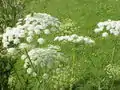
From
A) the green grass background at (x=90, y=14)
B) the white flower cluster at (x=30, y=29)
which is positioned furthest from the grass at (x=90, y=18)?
the white flower cluster at (x=30, y=29)

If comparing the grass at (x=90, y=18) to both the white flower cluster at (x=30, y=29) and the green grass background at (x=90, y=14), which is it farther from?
the white flower cluster at (x=30, y=29)

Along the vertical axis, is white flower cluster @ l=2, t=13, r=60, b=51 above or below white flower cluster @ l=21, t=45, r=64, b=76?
above

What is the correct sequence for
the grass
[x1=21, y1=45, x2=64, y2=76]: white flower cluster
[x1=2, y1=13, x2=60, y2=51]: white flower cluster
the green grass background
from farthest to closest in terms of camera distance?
the green grass background → the grass → [x1=21, y1=45, x2=64, y2=76]: white flower cluster → [x1=2, y1=13, x2=60, y2=51]: white flower cluster

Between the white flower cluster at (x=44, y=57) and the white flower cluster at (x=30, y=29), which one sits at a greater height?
the white flower cluster at (x=30, y=29)

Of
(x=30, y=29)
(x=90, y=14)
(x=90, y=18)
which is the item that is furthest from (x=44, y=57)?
(x=90, y=14)

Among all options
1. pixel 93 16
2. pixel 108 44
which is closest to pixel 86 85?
pixel 108 44

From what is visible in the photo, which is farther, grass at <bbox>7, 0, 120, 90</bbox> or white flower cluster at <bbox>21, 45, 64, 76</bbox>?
grass at <bbox>7, 0, 120, 90</bbox>

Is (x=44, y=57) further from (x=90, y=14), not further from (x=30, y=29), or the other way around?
(x=90, y=14)

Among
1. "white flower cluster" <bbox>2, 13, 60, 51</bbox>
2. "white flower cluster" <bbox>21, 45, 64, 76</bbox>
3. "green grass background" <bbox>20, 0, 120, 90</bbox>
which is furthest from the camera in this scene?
"green grass background" <bbox>20, 0, 120, 90</bbox>

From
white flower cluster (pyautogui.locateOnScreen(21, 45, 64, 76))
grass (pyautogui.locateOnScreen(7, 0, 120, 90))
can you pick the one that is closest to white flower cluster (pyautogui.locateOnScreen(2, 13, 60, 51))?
white flower cluster (pyautogui.locateOnScreen(21, 45, 64, 76))

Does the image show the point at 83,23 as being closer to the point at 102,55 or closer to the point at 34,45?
the point at 102,55

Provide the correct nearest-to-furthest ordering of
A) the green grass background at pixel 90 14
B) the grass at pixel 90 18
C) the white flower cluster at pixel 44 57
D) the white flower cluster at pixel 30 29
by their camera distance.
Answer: the white flower cluster at pixel 30 29
the white flower cluster at pixel 44 57
the grass at pixel 90 18
the green grass background at pixel 90 14

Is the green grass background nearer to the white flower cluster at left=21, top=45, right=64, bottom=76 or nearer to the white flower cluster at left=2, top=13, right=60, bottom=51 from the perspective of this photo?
the white flower cluster at left=21, top=45, right=64, bottom=76

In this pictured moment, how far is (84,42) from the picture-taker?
9875mm
